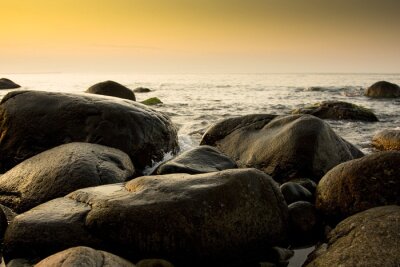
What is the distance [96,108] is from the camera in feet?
22.0

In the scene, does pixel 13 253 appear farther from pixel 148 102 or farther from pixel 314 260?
pixel 148 102

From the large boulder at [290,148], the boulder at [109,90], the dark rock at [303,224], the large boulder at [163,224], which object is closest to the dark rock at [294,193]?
the dark rock at [303,224]

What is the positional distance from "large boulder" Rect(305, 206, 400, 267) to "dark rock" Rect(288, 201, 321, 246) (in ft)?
1.67

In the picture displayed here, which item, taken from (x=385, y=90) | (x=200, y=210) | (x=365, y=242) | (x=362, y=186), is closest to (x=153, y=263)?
(x=200, y=210)

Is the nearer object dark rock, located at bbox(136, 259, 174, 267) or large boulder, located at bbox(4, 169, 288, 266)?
dark rock, located at bbox(136, 259, 174, 267)

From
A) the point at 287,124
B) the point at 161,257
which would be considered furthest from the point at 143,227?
the point at 287,124

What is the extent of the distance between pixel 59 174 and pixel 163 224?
195 cm

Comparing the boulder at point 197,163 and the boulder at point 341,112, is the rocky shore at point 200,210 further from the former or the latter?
the boulder at point 341,112

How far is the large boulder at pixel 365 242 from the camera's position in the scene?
3.05 meters

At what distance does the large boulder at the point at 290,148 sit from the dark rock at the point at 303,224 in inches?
70.3

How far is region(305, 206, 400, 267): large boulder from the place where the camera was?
3.05 m

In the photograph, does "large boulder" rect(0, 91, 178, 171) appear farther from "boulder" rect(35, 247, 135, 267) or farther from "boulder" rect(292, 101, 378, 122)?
"boulder" rect(292, 101, 378, 122)

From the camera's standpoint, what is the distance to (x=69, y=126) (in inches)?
258

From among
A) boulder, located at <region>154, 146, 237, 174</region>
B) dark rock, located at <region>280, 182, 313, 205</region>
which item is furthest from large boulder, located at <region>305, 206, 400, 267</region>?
boulder, located at <region>154, 146, 237, 174</region>
